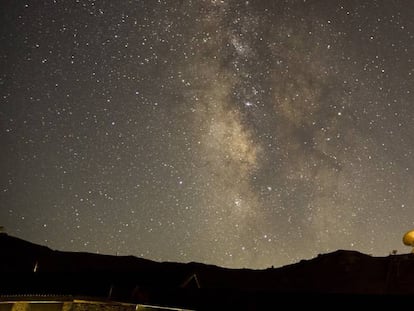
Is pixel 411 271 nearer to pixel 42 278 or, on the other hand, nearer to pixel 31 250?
pixel 42 278

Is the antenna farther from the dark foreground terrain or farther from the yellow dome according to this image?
the dark foreground terrain

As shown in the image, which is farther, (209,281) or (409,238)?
(209,281)

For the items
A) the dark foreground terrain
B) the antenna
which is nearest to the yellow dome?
the antenna

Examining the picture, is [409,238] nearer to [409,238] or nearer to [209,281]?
[409,238]

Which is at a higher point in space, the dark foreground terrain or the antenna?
the antenna

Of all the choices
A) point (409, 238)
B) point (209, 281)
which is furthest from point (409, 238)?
point (209, 281)

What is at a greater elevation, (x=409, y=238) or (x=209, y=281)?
(x=409, y=238)

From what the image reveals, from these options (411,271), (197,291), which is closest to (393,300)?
(197,291)

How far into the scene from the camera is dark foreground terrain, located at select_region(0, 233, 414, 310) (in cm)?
1048

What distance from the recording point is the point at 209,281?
35.0 m

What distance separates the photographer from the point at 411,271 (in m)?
26.5

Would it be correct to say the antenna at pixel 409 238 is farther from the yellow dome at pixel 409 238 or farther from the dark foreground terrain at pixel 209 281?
the dark foreground terrain at pixel 209 281

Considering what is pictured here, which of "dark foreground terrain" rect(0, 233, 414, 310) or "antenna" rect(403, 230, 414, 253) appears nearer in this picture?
"dark foreground terrain" rect(0, 233, 414, 310)

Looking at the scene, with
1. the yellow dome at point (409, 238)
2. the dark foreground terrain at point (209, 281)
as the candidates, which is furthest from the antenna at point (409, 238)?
the dark foreground terrain at point (209, 281)
